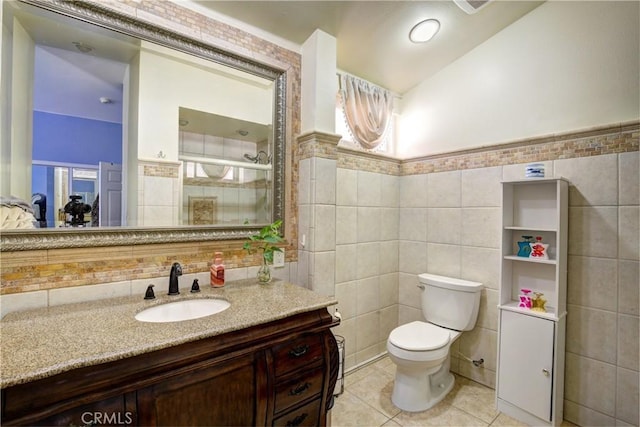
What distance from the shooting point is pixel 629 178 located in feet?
5.50

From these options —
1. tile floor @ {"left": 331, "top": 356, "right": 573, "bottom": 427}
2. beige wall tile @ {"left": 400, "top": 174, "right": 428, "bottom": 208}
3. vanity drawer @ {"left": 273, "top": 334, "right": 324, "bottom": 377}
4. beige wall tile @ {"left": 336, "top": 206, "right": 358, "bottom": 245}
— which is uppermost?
beige wall tile @ {"left": 400, "top": 174, "right": 428, "bottom": 208}

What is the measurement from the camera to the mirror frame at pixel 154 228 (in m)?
1.24

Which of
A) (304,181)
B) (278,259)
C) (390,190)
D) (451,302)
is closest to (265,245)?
(278,259)

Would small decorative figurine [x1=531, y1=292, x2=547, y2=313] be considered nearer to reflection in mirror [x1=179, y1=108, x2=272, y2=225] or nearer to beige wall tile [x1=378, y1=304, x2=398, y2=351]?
beige wall tile [x1=378, y1=304, x2=398, y2=351]

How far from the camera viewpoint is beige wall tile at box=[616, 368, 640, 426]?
1651mm

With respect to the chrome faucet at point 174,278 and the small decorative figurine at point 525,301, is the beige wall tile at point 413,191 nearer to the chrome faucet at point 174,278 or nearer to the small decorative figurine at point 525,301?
the small decorative figurine at point 525,301

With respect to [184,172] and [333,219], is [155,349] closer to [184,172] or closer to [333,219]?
[184,172]

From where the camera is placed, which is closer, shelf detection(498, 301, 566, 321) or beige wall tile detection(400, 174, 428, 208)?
shelf detection(498, 301, 566, 321)

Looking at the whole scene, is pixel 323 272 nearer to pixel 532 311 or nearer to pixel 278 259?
pixel 278 259

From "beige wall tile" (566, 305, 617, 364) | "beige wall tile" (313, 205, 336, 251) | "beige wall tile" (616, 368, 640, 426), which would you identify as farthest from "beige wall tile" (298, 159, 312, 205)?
"beige wall tile" (616, 368, 640, 426)

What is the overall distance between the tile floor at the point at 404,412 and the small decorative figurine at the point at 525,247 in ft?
3.39

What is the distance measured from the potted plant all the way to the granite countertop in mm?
243

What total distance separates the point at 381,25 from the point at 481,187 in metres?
1.33

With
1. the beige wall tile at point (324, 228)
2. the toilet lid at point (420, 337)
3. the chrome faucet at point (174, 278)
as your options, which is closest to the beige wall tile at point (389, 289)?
the toilet lid at point (420, 337)
